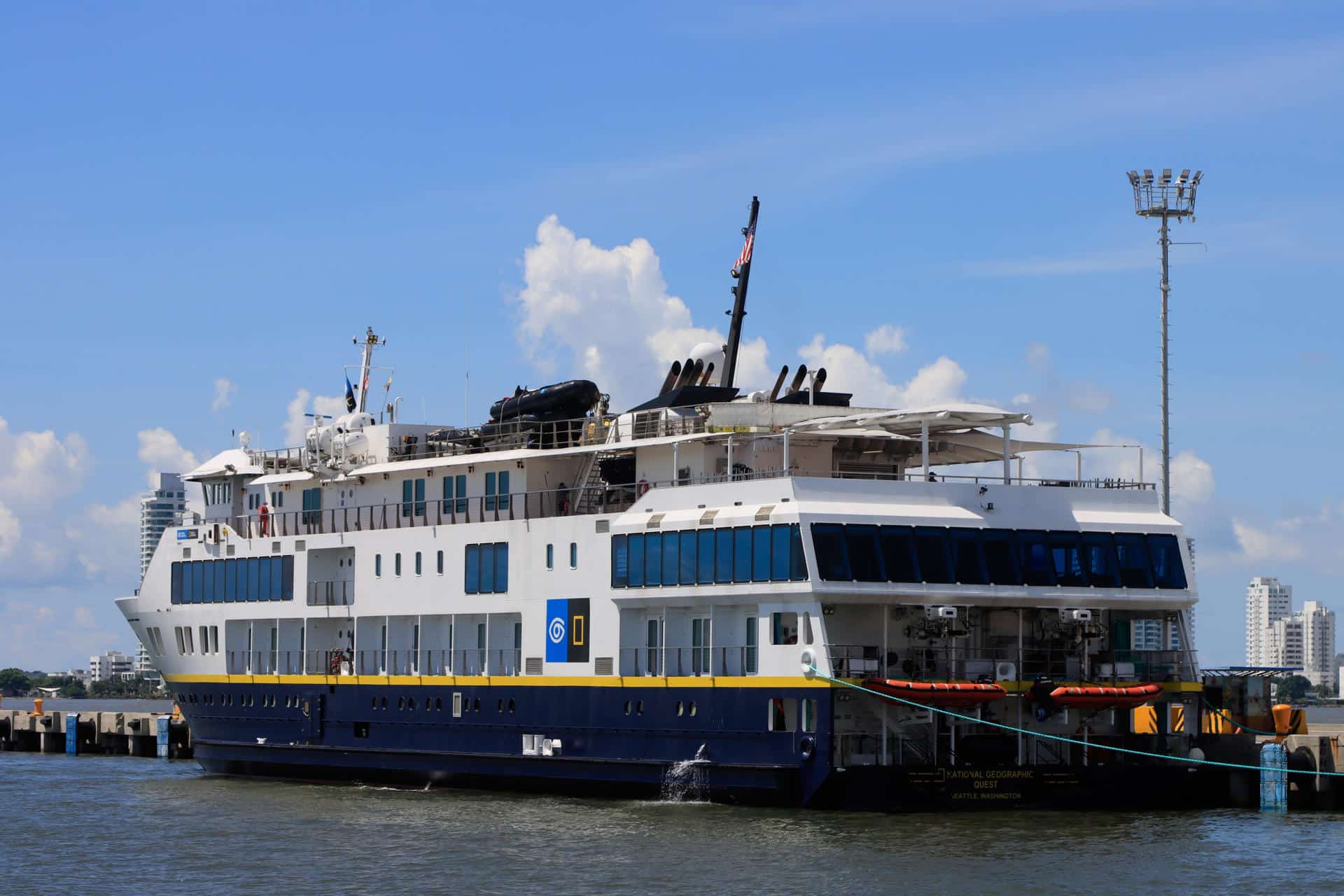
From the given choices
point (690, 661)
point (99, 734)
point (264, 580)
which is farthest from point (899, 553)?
point (99, 734)

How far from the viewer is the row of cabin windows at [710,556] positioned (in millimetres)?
34219

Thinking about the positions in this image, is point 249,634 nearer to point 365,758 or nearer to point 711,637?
point 365,758

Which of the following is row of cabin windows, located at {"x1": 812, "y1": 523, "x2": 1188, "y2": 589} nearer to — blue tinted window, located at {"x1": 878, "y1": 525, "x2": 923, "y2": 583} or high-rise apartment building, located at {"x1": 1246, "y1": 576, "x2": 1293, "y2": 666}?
blue tinted window, located at {"x1": 878, "y1": 525, "x2": 923, "y2": 583}

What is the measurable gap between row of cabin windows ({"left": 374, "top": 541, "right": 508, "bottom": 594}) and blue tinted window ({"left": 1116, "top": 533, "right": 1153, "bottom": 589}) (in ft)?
41.3

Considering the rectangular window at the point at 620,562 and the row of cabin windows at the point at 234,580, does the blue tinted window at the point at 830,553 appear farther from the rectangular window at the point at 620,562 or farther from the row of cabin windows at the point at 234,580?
the row of cabin windows at the point at 234,580

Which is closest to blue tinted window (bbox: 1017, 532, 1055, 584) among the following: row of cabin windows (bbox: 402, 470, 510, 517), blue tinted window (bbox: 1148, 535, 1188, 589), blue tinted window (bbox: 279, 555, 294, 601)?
blue tinted window (bbox: 1148, 535, 1188, 589)

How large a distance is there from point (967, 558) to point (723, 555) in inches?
172

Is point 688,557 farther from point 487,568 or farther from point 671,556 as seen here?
point 487,568

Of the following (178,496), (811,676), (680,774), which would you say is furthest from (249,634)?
(178,496)

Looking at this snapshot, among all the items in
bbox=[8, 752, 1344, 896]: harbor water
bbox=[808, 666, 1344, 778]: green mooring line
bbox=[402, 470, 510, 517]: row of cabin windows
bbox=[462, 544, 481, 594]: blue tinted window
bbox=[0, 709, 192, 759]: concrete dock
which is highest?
bbox=[402, 470, 510, 517]: row of cabin windows

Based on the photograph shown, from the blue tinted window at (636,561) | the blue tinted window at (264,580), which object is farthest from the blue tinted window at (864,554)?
the blue tinted window at (264,580)

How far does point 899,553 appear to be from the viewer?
34.4 metres

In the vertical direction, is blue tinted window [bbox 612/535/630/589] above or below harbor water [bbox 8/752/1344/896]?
above

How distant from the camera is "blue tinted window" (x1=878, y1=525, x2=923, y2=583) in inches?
1346
